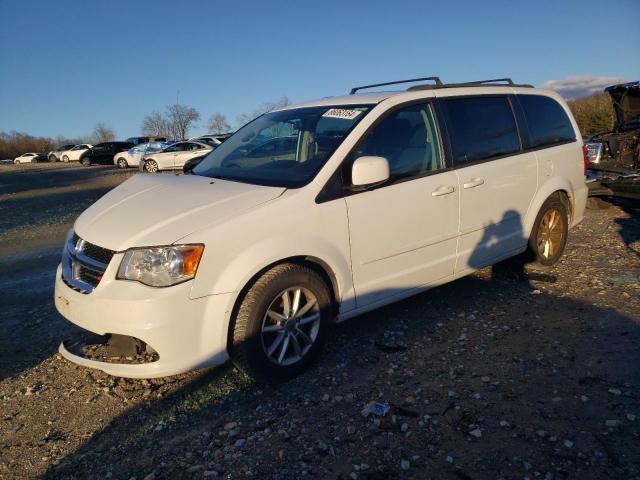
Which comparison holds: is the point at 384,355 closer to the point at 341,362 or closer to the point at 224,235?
the point at 341,362

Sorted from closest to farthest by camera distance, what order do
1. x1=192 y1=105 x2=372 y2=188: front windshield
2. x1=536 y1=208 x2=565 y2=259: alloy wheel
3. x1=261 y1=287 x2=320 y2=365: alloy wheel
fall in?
x1=261 y1=287 x2=320 y2=365: alloy wheel → x1=192 y1=105 x2=372 y2=188: front windshield → x1=536 y1=208 x2=565 y2=259: alloy wheel

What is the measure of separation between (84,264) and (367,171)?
1933 millimetres

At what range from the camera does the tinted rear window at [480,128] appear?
412 cm

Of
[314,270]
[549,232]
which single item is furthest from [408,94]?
[549,232]

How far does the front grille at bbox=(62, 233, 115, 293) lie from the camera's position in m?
2.99

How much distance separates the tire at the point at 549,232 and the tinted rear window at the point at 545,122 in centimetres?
62

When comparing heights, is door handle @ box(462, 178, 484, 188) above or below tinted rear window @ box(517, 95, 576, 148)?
below

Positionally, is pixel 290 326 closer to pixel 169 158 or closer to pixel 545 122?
pixel 545 122

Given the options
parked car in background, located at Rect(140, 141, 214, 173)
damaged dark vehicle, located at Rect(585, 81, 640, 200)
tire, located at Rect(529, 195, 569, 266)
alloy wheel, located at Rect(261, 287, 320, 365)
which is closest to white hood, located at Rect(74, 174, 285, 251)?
alloy wheel, located at Rect(261, 287, 320, 365)

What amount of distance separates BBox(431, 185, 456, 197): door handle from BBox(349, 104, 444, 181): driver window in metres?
0.17

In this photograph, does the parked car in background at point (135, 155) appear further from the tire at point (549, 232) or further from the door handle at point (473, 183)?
the door handle at point (473, 183)

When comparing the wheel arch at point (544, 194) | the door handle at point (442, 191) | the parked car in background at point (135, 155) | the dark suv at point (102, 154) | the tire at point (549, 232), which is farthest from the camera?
the dark suv at point (102, 154)

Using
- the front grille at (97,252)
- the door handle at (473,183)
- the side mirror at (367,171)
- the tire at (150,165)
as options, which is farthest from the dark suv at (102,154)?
the side mirror at (367,171)

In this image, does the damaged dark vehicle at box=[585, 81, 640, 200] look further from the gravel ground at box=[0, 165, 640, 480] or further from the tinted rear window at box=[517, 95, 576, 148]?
the gravel ground at box=[0, 165, 640, 480]
